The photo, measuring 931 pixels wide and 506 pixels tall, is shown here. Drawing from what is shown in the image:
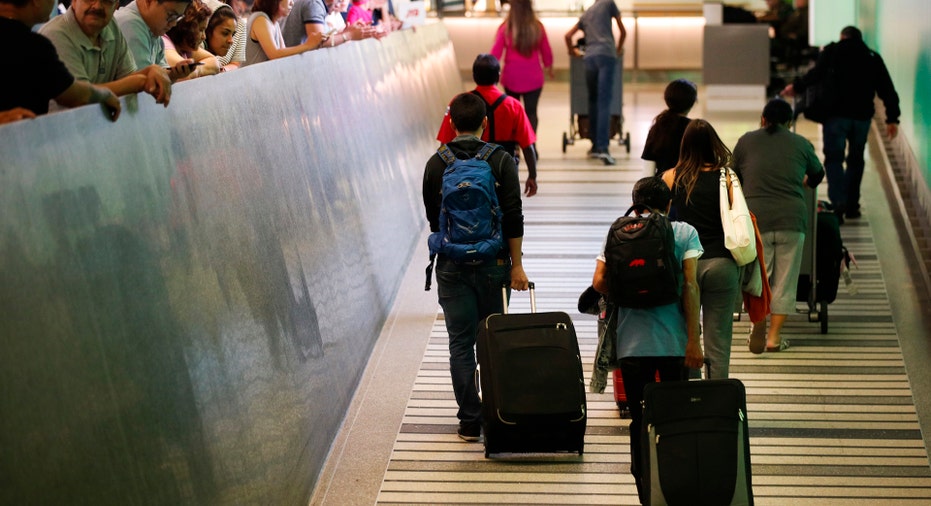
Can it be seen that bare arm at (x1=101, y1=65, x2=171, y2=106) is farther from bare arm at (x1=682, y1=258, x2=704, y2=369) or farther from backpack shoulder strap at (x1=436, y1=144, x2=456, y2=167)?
bare arm at (x1=682, y1=258, x2=704, y2=369)

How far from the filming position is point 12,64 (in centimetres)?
331

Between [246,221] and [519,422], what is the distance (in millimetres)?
1502

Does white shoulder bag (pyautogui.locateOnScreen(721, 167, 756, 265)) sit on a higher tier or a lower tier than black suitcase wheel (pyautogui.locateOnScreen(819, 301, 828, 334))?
higher

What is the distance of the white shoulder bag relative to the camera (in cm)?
545

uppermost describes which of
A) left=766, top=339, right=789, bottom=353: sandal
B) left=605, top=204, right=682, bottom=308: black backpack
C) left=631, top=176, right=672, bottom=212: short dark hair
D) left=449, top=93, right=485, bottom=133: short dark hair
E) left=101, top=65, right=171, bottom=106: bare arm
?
left=101, top=65, right=171, bottom=106: bare arm

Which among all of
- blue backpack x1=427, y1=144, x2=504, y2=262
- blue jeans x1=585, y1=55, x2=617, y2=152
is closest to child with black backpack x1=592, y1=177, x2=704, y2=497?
blue backpack x1=427, y1=144, x2=504, y2=262

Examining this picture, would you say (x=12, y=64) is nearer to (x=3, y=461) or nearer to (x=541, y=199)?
(x=3, y=461)

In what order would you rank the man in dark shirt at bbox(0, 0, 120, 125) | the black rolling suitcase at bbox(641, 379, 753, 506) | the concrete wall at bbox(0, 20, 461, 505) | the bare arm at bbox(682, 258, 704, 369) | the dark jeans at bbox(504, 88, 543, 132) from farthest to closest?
the dark jeans at bbox(504, 88, 543, 132)
the bare arm at bbox(682, 258, 704, 369)
the black rolling suitcase at bbox(641, 379, 753, 506)
the man in dark shirt at bbox(0, 0, 120, 125)
the concrete wall at bbox(0, 20, 461, 505)

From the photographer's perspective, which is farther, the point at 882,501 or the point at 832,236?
the point at 832,236

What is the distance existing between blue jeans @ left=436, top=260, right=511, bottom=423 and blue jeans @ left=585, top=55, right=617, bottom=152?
308 inches

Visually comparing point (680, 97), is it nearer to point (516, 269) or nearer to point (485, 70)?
point (485, 70)

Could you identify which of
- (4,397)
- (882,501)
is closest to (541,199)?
(882,501)

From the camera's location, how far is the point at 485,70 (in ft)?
24.6

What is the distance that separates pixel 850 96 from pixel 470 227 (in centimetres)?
576
